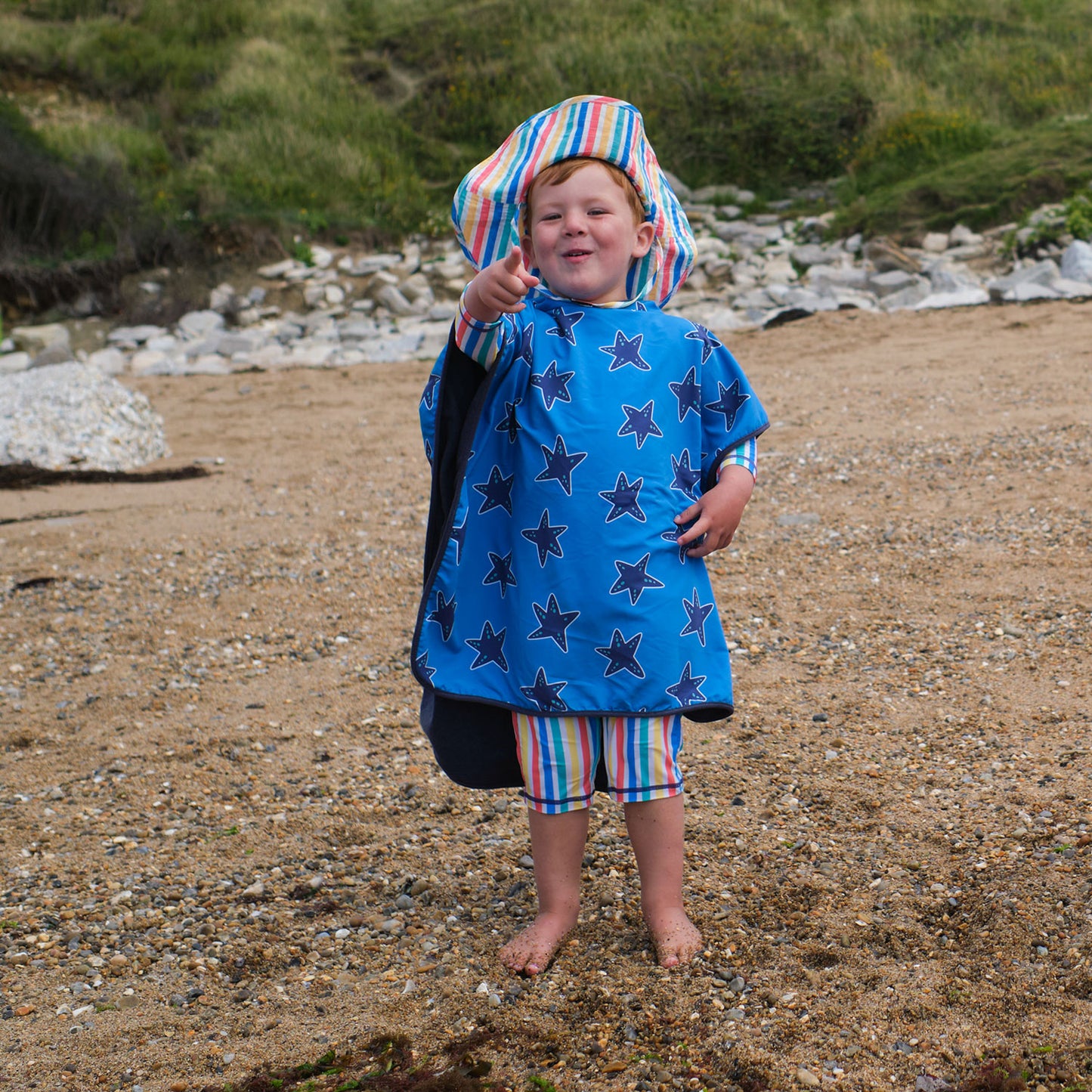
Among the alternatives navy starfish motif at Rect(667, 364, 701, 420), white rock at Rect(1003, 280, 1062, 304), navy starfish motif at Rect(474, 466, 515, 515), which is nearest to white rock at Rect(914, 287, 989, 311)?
white rock at Rect(1003, 280, 1062, 304)

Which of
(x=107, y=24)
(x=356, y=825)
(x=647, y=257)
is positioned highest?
(x=107, y=24)

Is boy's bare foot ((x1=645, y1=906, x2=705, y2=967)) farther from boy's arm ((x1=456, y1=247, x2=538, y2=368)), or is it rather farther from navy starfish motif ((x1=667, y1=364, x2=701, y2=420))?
boy's arm ((x1=456, y1=247, x2=538, y2=368))

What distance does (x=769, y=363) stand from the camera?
816cm

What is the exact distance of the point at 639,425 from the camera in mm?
2018

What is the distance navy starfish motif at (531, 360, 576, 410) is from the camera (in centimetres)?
201

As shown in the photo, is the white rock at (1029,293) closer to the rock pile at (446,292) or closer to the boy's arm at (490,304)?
the rock pile at (446,292)

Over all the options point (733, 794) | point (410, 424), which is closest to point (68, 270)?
point (410, 424)

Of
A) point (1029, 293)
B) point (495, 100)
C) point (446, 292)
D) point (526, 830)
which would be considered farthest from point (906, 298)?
point (495, 100)

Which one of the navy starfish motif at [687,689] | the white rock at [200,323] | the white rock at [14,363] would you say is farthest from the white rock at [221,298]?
the navy starfish motif at [687,689]

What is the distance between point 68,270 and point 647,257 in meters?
12.2

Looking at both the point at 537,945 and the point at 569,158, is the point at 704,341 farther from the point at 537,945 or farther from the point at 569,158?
the point at 537,945

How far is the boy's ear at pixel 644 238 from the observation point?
84.0 inches

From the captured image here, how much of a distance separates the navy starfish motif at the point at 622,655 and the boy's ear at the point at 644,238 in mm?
729

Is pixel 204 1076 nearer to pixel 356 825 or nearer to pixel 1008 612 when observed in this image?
pixel 356 825
